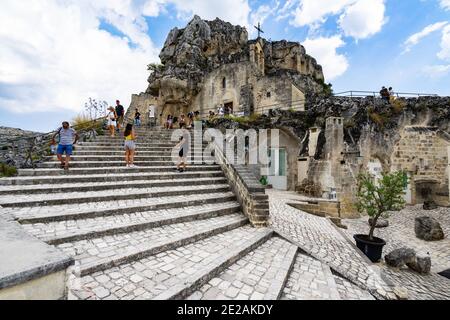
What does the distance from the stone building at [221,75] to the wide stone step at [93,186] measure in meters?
12.8

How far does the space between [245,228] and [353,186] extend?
8822 mm

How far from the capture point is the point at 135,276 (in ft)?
8.52

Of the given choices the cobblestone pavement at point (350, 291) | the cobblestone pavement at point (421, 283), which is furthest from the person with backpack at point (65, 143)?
the cobblestone pavement at point (421, 283)

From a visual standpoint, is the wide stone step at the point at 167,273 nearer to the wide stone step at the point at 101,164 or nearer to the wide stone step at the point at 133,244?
the wide stone step at the point at 133,244

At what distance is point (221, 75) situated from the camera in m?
22.5

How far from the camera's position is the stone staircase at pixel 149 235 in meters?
2.57

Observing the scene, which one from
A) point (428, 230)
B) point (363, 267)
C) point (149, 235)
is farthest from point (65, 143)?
point (428, 230)

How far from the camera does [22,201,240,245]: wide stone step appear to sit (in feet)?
10.3

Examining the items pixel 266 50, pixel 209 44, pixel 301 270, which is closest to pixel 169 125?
pixel 301 270

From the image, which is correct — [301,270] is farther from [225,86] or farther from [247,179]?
[225,86]

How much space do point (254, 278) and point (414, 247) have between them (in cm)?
822

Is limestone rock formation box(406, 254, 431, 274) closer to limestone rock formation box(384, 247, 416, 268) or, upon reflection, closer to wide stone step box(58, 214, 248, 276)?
limestone rock formation box(384, 247, 416, 268)

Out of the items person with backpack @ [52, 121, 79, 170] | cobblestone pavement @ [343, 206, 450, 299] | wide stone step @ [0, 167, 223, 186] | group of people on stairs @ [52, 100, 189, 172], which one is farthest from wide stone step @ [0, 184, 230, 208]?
cobblestone pavement @ [343, 206, 450, 299]

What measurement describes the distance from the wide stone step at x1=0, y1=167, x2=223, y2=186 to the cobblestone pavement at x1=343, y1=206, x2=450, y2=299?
5.16 meters
